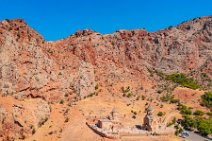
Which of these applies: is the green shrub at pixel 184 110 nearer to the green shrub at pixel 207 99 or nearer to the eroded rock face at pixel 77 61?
the green shrub at pixel 207 99

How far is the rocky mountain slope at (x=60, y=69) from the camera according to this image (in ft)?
237

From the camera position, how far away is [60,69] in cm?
8494

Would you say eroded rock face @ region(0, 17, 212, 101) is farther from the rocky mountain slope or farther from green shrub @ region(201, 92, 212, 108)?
green shrub @ region(201, 92, 212, 108)

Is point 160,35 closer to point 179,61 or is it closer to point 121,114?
point 179,61

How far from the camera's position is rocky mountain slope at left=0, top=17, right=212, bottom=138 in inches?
2842

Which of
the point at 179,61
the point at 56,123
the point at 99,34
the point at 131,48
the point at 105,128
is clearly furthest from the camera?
the point at 179,61

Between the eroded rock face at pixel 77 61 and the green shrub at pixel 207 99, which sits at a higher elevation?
the eroded rock face at pixel 77 61

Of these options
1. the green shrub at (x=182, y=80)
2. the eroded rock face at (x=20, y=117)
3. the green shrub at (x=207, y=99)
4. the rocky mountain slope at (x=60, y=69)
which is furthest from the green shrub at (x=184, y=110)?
the eroded rock face at (x=20, y=117)

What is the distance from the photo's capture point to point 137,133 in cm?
6762

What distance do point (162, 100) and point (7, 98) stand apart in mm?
37339

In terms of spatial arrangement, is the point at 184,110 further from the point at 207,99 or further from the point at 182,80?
the point at 182,80

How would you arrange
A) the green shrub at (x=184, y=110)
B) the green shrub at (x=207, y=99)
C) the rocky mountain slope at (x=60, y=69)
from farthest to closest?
→ 1. the green shrub at (x=207, y=99)
2. the green shrub at (x=184, y=110)
3. the rocky mountain slope at (x=60, y=69)

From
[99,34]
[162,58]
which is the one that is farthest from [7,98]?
[162,58]

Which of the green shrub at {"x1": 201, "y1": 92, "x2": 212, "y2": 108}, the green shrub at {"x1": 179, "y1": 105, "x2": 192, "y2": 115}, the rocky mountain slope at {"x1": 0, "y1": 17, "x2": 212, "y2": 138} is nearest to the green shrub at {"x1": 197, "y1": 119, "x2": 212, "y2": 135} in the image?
the green shrub at {"x1": 179, "y1": 105, "x2": 192, "y2": 115}
